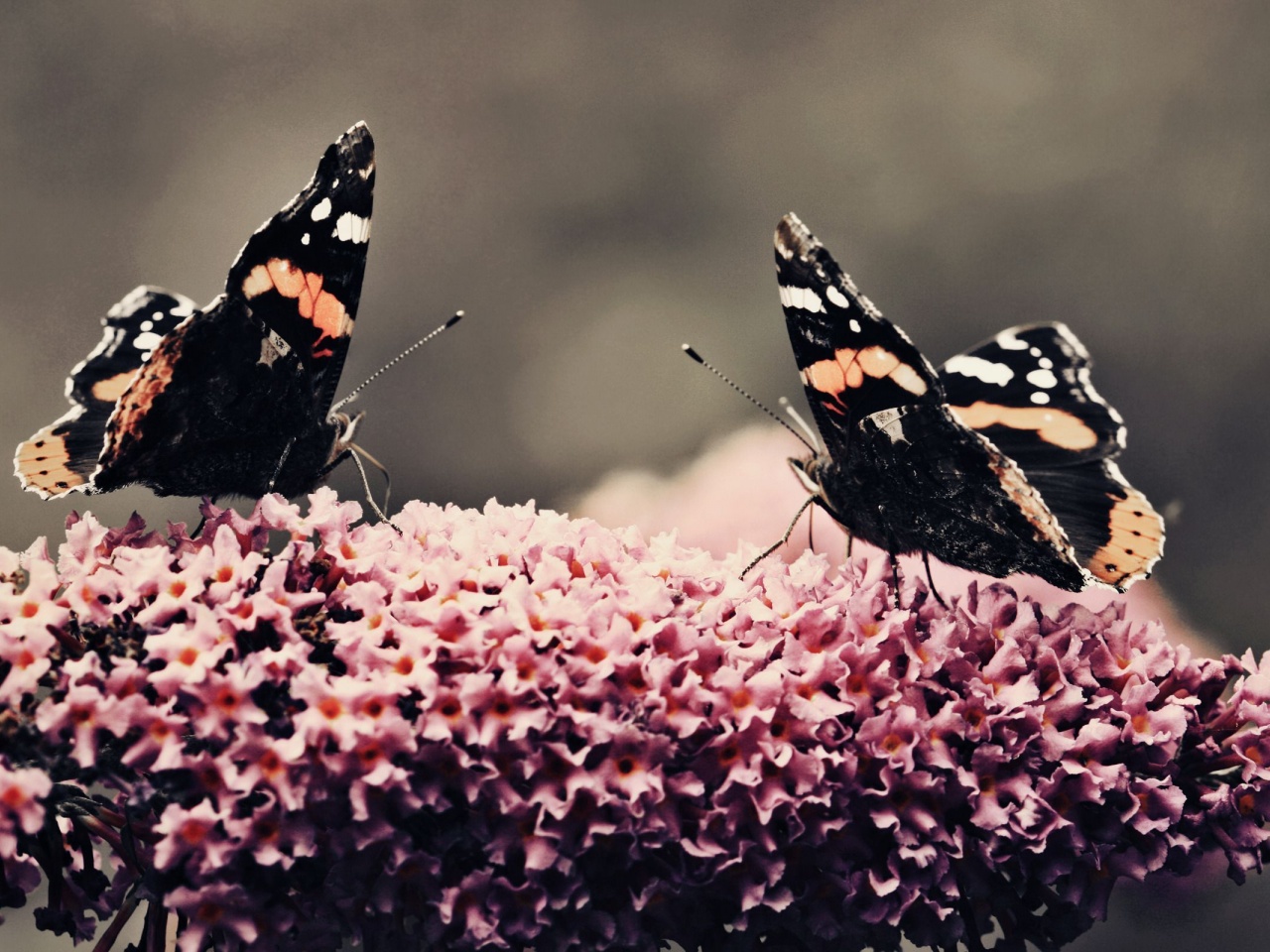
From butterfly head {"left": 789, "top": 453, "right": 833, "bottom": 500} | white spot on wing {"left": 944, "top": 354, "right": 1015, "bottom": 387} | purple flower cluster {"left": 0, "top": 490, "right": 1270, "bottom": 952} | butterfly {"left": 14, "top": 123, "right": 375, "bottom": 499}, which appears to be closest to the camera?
purple flower cluster {"left": 0, "top": 490, "right": 1270, "bottom": 952}

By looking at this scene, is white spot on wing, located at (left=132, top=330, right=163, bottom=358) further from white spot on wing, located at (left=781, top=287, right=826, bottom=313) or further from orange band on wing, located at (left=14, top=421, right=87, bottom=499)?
white spot on wing, located at (left=781, top=287, right=826, bottom=313)

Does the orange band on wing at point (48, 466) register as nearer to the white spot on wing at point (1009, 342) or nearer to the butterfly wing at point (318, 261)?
the butterfly wing at point (318, 261)

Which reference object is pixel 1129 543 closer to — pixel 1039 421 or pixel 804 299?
pixel 1039 421

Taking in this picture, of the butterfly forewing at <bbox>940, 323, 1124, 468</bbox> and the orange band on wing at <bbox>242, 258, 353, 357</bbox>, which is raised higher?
the orange band on wing at <bbox>242, 258, 353, 357</bbox>

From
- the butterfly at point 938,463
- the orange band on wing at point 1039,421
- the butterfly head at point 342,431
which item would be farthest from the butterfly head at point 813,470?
the butterfly head at point 342,431

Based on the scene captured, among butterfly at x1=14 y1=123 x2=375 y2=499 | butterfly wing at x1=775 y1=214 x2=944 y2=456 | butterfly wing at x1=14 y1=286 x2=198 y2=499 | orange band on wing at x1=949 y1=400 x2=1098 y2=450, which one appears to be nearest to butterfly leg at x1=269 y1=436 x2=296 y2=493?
butterfly at x1=14 y1=123 x2=375 y2=499

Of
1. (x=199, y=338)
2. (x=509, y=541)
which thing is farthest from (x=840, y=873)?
(x=199, y=338)
